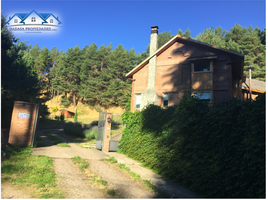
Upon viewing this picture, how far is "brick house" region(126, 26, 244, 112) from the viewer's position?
17.0 metres

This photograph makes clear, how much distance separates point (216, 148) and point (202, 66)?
44.7 ft

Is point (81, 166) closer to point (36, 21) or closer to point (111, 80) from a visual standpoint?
point (36, 21)

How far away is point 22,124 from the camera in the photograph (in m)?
10.7

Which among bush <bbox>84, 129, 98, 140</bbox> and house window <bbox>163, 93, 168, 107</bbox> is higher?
house window <bbox>163, 93, 168, 107</bbox>

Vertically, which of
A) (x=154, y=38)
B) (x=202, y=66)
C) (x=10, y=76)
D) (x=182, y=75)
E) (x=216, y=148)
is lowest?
(x=216, y=148)

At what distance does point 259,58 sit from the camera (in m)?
42.4

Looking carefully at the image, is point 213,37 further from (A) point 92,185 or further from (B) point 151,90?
(A) point 92,185

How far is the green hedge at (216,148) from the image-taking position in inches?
189

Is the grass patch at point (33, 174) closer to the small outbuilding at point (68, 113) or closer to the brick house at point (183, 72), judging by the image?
the brick house at point (183, 72)

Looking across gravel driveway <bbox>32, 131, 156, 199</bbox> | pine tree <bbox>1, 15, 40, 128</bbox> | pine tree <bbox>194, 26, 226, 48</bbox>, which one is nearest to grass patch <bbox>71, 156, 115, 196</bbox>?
gravel driveway <bbox>32, 131, 156, 199</bbox>

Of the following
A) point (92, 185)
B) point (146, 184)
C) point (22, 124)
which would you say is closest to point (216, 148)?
point (146, 184)

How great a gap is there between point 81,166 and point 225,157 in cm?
516

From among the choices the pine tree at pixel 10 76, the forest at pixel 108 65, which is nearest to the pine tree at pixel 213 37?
the forest at pixel 108 65

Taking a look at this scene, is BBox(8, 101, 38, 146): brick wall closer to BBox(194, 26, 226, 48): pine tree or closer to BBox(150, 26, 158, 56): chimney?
BBox(150, 26, 158, 56): chimney
